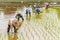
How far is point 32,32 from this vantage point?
4.89 meters

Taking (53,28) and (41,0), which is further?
(41,0)

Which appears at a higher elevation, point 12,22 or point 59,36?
point 12,22

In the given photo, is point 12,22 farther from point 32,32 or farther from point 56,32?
point 56,32

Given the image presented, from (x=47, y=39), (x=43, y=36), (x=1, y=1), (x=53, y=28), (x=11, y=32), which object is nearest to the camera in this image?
(x=47, y=39)

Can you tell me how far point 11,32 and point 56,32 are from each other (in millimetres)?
1063

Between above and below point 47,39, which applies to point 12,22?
above

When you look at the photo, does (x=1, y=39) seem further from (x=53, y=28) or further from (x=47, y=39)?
(x=53, y=28)

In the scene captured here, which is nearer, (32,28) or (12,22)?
(12,22)

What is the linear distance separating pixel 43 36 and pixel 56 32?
1.54 ft

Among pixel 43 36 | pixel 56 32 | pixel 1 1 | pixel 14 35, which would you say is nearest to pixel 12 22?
pixel 14 35

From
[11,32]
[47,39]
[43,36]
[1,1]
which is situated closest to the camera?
[47,39]

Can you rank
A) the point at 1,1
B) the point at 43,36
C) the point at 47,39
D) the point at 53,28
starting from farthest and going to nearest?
the point at 1,1 < the point at 53,28 < the point at 43,36 < the point at 47,39

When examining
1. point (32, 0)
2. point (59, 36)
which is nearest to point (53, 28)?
point (59, 36)

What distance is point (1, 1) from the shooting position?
12.5 meters
